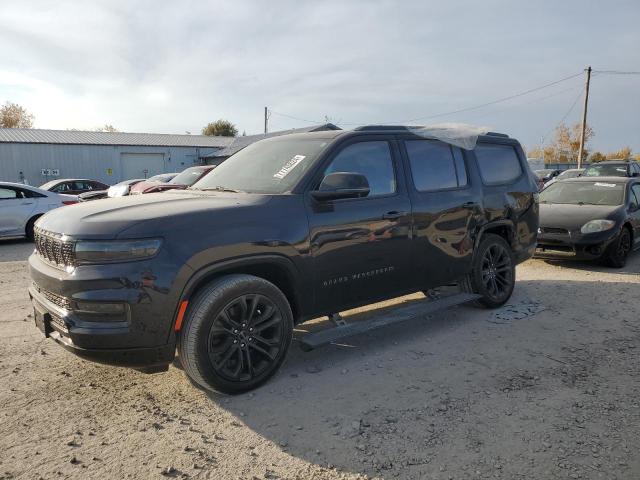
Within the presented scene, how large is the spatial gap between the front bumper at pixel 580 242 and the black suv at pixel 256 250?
3342 mm

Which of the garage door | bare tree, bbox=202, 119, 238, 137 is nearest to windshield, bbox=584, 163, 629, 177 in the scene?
the garage door

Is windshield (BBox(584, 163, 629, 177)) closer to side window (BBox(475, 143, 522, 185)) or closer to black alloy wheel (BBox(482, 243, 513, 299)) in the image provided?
side window (BBox(475, 143, 522, 185))

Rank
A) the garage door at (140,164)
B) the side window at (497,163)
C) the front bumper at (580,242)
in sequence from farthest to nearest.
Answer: the garage door at (140,164) → the front bumper at (580,242) → the side window at (497,163)

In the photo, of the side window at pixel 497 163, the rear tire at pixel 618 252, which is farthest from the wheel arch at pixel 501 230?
the rear tire at pixel 618 252

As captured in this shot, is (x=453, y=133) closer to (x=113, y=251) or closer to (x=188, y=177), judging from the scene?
(x=113, y=251)

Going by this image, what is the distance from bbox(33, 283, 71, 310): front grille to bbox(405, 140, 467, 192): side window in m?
3.02

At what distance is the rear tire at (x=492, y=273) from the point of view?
17.3ft

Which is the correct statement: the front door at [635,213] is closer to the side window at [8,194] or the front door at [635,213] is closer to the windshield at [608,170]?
the windshield at [608,170]

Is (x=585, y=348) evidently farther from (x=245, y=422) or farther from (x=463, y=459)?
(x=245, y=422)

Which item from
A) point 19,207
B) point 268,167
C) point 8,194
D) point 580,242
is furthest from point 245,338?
point 8,194

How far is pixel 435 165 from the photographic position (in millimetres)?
4777

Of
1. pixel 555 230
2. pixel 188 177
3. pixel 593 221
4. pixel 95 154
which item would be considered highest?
pixel 95 154

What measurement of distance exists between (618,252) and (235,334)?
23.1ft

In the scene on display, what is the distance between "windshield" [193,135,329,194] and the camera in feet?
12.8
